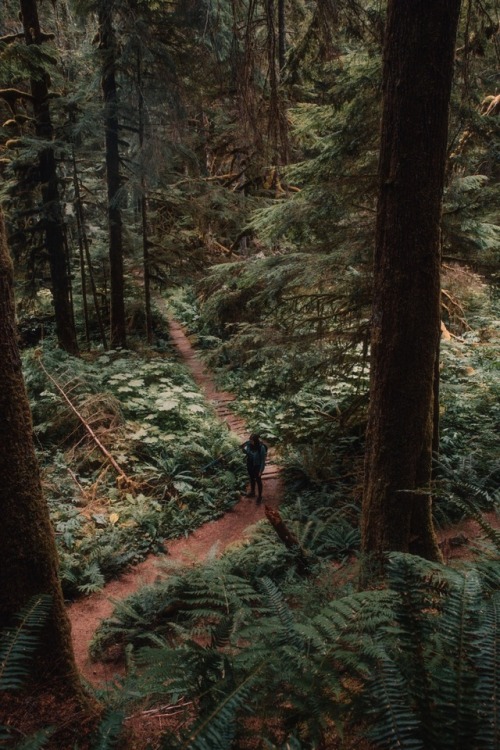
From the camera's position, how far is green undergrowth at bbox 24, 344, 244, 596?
305 inches

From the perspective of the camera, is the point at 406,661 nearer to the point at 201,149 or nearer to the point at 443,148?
the point at 443,148

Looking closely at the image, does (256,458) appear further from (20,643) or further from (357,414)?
(20,643)

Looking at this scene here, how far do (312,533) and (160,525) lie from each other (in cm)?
302

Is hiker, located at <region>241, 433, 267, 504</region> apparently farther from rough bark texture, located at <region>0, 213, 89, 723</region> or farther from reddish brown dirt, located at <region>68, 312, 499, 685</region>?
rough bark texture, located at <region>0, 213, 89, 723</region>

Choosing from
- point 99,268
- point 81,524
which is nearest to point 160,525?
point 81,524

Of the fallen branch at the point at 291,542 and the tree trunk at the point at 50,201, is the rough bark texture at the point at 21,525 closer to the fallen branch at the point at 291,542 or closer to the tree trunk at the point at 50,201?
the fallen branch at the point at 291,542

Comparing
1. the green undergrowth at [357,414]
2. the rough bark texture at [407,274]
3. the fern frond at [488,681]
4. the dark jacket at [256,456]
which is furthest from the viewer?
the dark jacket at [256,456]

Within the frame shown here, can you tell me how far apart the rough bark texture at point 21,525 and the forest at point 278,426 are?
2 centimetres

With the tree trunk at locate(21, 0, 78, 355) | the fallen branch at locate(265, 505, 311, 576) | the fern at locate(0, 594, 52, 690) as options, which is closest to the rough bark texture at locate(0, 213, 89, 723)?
the fern at locate(0, 594, 52, 690)

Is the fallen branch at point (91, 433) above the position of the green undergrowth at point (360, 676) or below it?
below

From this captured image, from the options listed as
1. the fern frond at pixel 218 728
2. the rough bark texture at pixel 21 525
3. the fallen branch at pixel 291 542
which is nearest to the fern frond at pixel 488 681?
the fern frond at pixel 218 728

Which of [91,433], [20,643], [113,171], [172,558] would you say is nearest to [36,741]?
[20,643]

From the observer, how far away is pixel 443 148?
150 inches

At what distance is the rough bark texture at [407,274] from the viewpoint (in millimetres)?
3652
